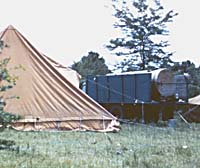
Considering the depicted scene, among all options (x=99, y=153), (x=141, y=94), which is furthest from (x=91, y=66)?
(x=99, y=153)

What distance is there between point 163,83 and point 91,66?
18293mm

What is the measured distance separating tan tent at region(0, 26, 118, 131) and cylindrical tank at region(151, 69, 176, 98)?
192 inches

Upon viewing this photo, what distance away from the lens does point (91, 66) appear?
37781mm

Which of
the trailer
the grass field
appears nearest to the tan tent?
the grass field

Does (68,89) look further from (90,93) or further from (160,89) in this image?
(90,93)

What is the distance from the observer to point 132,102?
2009cm

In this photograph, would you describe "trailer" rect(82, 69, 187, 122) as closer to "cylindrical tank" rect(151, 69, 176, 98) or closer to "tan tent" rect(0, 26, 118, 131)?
"cylindrical tank" rect(151, 69, 176, 98)

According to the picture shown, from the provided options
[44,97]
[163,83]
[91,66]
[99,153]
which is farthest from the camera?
[91,66]

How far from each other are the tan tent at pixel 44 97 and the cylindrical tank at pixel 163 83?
4.86 meters

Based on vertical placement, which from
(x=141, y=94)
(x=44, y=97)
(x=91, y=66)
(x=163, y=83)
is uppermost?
(x=91, y=66)

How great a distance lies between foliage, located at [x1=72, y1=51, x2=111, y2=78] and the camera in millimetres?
36469

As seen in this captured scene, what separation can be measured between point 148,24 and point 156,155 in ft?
97.6

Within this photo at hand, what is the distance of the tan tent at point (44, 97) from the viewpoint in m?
14.6

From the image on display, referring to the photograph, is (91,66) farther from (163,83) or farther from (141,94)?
(163,83)
